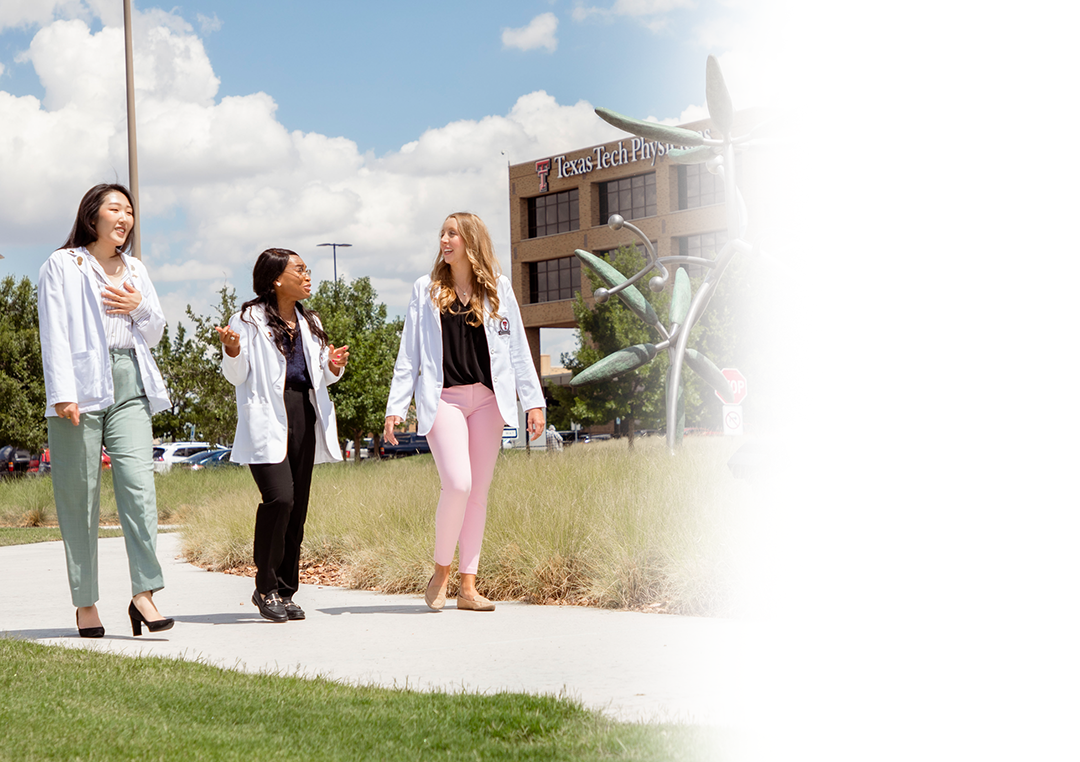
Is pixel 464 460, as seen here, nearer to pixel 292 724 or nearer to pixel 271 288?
pixel 271 288

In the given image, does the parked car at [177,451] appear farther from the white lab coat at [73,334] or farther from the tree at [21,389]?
the white lab coat at [73,334]

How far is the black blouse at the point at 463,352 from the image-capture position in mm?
5527

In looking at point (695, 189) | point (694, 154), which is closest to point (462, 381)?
point (694, 154)

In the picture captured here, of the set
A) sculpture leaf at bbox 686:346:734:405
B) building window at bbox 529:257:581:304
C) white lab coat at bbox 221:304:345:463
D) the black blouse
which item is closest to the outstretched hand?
white lab coat at bbox 221:304:345:463

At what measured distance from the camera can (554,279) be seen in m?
60.2

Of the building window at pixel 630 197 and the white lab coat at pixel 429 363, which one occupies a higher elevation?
the building window at pixel 630 197

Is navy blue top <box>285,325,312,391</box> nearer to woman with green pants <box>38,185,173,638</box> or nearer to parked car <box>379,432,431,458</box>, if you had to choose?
woman with green pants <box>38,185,173,638</box>

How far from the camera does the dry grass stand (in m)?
5.52

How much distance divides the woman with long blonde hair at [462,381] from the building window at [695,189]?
48.9 metres

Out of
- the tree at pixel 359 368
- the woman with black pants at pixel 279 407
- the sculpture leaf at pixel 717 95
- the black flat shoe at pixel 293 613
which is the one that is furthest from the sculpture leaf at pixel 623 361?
the tree at pixel 359 368

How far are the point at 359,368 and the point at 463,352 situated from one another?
3148 centimetres

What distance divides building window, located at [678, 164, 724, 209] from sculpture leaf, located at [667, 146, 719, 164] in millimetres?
39560

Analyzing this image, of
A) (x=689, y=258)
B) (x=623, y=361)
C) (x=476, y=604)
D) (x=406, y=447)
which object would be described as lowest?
(x=406, y=447)

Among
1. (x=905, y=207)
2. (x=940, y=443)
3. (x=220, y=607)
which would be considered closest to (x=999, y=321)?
(x=940, y=443)
